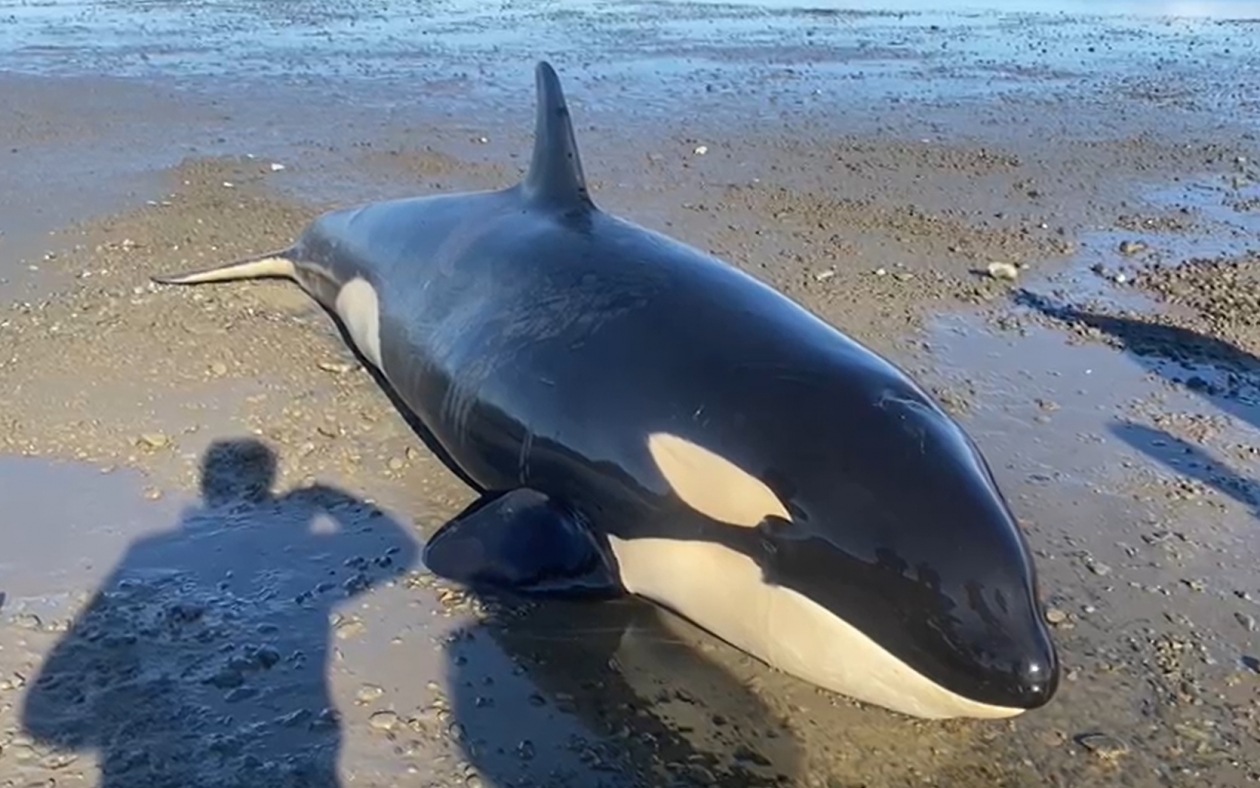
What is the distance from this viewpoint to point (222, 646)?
14.9ft

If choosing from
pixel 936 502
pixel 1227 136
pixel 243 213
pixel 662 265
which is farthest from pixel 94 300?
pixel 1227 136

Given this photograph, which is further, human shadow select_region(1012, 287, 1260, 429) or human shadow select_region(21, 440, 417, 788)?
human shadow select_region(1012, 287, 1260, 429)

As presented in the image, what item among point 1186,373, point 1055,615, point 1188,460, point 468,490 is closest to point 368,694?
point 468,490

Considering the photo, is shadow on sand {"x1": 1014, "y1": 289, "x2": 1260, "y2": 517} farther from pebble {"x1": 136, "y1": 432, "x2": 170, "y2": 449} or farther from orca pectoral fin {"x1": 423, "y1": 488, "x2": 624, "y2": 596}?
pebble {"x1": 136, "y1": 432, "x2": 170, "y2": 449}

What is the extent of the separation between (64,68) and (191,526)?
594 inches

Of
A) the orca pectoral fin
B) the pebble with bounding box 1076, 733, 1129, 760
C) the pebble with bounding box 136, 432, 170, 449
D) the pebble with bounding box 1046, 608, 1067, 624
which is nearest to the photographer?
the pebble with bounding box 1076, 733, 1129, 760

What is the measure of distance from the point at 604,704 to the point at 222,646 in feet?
4.88

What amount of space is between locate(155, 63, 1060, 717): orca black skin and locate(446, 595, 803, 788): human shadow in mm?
163

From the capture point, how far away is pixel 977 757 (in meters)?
4.10

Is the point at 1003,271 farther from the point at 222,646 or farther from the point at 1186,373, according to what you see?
the point at 222,646

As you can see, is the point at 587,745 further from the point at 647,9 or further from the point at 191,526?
the point at 647,9

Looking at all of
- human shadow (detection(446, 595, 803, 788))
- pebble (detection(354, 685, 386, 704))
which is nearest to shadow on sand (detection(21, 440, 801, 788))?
human shadow (detection(446, 595, 803, 788))

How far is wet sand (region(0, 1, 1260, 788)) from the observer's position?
414 centimetres

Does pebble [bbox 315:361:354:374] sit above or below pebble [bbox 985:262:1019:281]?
below
